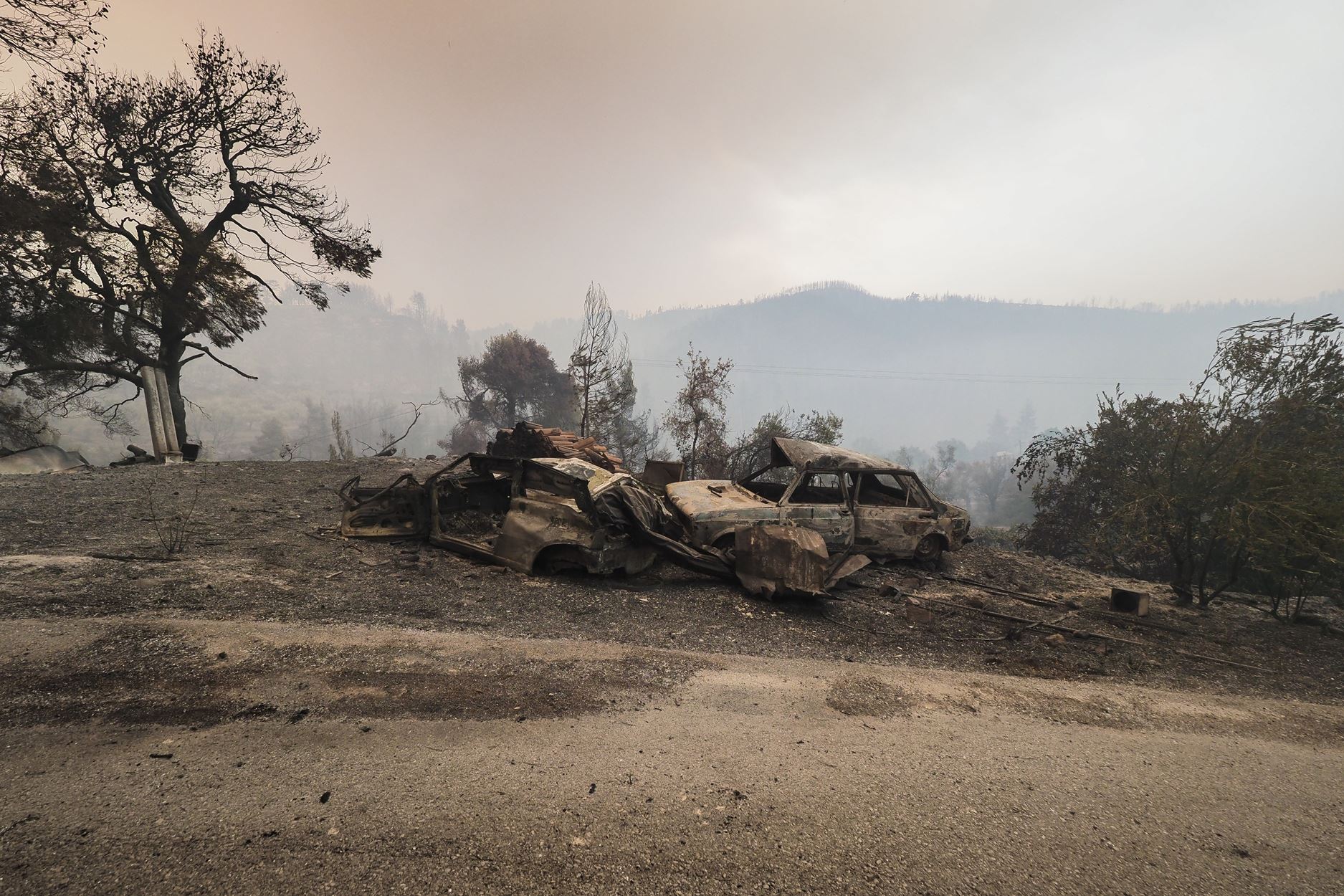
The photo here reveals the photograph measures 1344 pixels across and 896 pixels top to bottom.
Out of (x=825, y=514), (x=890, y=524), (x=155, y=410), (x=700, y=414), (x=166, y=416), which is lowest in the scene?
(x=890, y=524)

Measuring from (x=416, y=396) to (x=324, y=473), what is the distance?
17737cm

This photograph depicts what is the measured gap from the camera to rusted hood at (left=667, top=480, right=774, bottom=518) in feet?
20.6

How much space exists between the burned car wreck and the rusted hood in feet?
0.08

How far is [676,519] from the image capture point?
6461mm

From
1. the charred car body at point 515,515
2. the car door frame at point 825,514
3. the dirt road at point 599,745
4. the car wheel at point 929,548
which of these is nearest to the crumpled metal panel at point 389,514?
the charred car body at point 515,515

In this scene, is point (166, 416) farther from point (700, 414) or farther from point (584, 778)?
point (584, 778)

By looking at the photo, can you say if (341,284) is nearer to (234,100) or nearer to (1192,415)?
(234,100)

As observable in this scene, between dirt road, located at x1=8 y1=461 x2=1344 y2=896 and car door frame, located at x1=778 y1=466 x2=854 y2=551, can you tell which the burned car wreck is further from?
dirt road, located at x1=8 y1=461 x2=1344 y2=896

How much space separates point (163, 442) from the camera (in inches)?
513

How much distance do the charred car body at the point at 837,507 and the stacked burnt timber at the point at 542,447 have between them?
14.6ft

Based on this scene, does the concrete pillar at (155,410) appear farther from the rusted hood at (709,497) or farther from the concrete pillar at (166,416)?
the rusted hood at (709,497)

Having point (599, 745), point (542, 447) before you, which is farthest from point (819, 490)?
point (542, 447)

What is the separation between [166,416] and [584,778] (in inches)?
673

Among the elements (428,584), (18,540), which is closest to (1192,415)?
(428,584)
